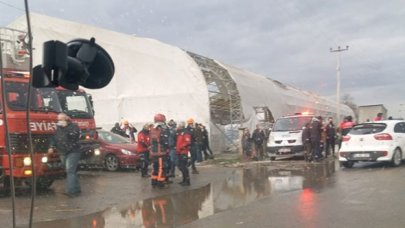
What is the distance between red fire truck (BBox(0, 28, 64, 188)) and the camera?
34.6ft

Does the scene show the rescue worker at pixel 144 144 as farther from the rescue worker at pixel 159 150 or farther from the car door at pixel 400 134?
the car door at pixel 400 134

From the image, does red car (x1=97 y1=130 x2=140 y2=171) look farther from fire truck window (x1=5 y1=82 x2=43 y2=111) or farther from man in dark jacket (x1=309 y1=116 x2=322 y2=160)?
man in dark jacket (x1=309 y1=116 x2=322 y2=160)

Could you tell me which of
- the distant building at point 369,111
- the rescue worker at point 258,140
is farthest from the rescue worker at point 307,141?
the distant building at point 369,111

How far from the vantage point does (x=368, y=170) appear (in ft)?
49.3

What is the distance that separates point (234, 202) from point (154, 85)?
16.5 m

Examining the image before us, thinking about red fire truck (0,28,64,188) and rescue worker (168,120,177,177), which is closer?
red fire truck (0,28,64,188)

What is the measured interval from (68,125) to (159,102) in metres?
15.2

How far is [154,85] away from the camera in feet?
86.1

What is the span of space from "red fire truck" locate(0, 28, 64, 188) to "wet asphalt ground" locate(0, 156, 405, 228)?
1.79ft

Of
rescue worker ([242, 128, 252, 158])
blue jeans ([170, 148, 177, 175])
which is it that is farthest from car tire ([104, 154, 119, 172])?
rescue worker ([242, 128, 252, 158])

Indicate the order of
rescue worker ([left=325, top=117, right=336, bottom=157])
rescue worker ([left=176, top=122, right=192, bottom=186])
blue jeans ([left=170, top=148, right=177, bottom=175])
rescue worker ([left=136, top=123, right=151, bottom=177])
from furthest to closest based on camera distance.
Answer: rescue worker ([left=325, top=117, right=336, bottom=157]), blue jeans ([left=170, top=148, right=177, bottom=175]), rescue worker ([left=136, top=123, right=151, bottom=177]), rescue worker ([left=176, top=122, right=192, bottom=186])

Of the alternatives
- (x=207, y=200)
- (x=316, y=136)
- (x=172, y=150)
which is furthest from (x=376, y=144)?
(x=207, y=200)

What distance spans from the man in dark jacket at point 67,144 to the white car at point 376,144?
8623 millimetres

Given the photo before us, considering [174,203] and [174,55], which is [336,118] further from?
[174,203]
